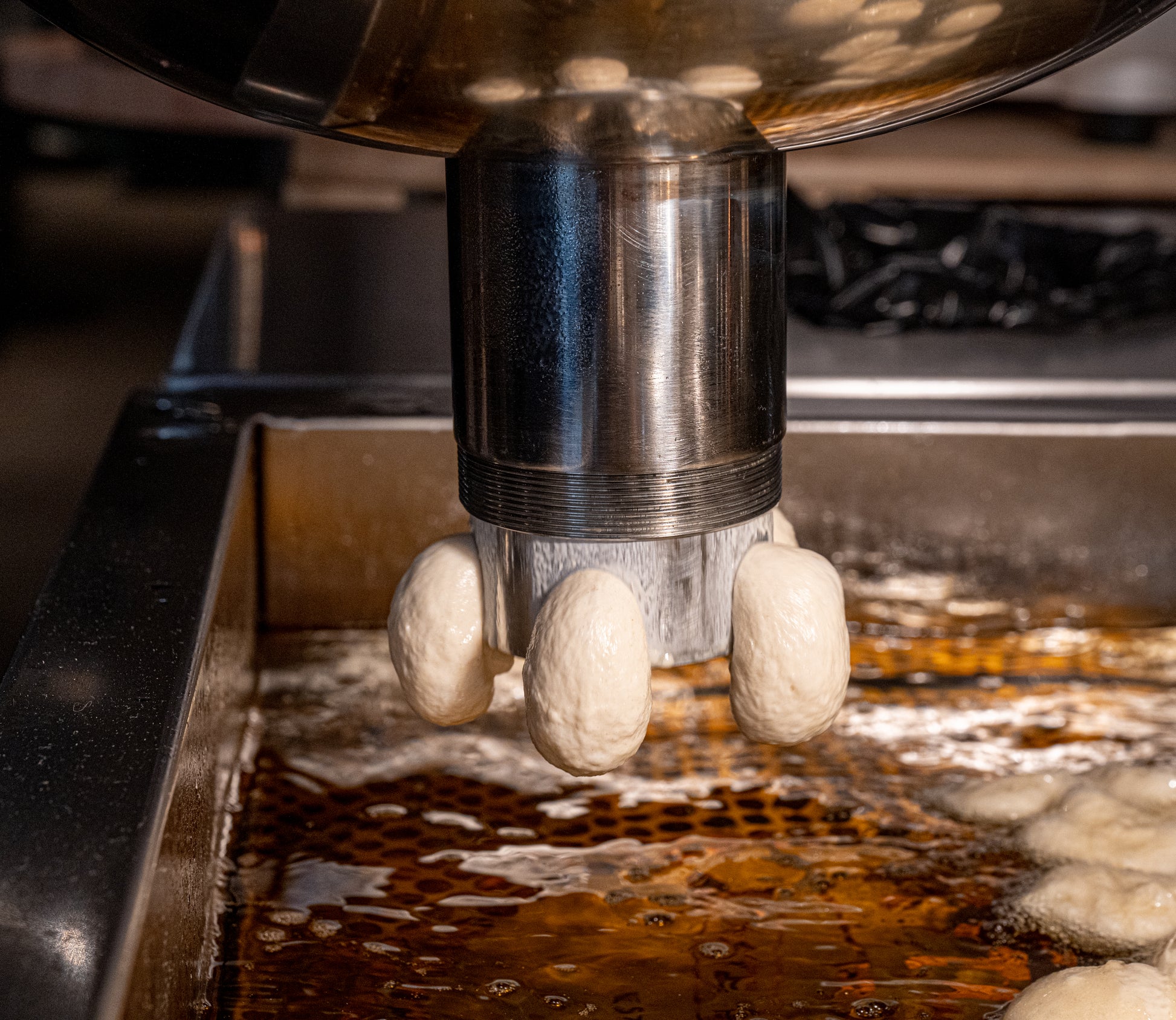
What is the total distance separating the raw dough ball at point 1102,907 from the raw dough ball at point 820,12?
483 mm

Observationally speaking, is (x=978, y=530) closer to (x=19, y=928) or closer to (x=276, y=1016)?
(x=276, y=1016)

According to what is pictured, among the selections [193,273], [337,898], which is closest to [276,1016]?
[337,898]

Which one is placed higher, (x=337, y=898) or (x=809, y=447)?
(x=809, y=447)

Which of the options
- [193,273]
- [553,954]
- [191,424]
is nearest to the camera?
[553,954]

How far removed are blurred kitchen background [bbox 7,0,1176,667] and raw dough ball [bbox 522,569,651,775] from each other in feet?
2.51

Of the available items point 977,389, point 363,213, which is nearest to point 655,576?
point 977,389

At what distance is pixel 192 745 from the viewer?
605 millimetres

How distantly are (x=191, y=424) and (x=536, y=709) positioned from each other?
1.79ft

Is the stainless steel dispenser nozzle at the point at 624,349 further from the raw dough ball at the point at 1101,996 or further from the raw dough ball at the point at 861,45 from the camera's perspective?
the raw dough ball at the point at 1101,996

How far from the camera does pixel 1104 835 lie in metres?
0.76

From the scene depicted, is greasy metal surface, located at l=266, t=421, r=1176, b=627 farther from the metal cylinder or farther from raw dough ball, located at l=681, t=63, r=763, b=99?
raw dough ball, located at l=681, t=63, r=763, b=99

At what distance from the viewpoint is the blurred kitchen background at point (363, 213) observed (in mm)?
1356

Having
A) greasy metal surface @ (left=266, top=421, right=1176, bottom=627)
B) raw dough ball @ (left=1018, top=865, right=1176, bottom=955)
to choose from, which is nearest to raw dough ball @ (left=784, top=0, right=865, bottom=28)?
raw dough ball @ (left=1018, top=865, right=1176, bottom=955)

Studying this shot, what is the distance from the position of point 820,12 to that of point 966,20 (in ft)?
0.19
